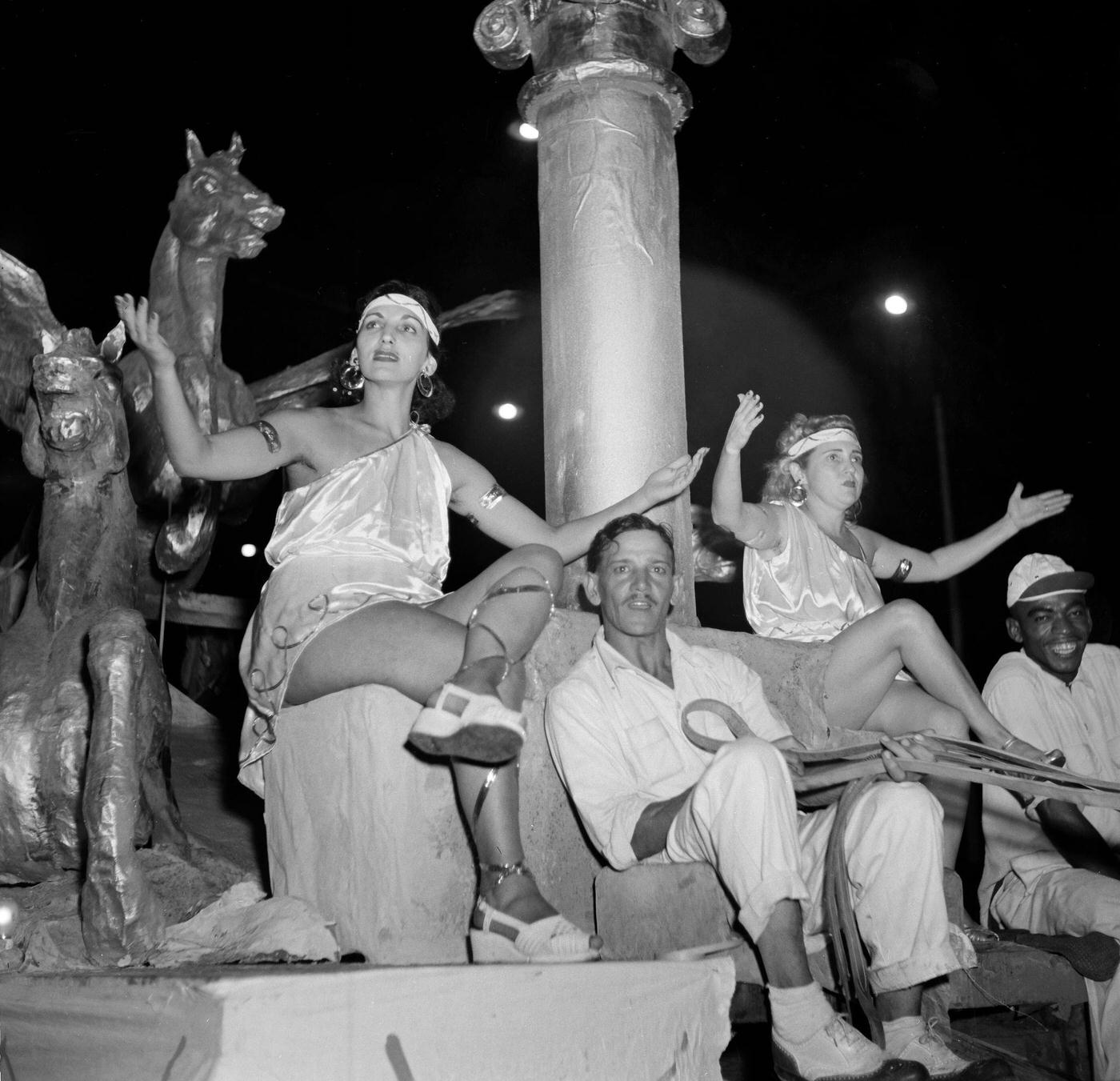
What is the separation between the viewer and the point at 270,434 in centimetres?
321

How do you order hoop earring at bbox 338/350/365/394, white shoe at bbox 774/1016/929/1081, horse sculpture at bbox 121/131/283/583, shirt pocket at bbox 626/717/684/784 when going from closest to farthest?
1. white shoe at bbox 774/1016/929/1081
2. shirt pocket at bbox 626/717/684/784
3. hoop earring at bbox 338/350/365/394
4. horse sculpture at bbox 121/131/283/583

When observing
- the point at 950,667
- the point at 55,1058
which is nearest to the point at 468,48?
the point at 950,667

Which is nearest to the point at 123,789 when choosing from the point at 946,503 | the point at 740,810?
the point at 740,810

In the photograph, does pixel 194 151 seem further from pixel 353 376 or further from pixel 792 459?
pixel 792 459

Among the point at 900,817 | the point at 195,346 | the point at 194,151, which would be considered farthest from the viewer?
the point at 194,151

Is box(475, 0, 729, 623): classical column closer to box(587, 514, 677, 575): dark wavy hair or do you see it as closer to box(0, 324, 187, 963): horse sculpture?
box(587, 514, 677, 575): dark wavy hair

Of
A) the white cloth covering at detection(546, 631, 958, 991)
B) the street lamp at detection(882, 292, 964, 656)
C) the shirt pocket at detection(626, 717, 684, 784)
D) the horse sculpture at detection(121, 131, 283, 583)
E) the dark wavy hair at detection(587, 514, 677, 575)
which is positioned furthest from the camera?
the street lamp at detection(882, 292, 964, 656)

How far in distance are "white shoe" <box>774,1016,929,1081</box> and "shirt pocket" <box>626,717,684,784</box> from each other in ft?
2.45

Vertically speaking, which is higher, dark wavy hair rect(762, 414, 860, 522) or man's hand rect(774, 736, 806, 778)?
dark wavy hair rect(762, 414, 860, 522)

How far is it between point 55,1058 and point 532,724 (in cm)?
140

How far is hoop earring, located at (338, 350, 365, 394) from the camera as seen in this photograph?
11.7ft

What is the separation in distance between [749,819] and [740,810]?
0.08 ft

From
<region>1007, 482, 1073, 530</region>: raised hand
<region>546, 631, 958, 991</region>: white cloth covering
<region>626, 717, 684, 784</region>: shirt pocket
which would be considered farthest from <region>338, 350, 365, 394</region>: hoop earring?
<region>1007, 482, 1073, 530</region>: raised hand

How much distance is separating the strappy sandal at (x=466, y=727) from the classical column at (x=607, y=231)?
5.94 ft
